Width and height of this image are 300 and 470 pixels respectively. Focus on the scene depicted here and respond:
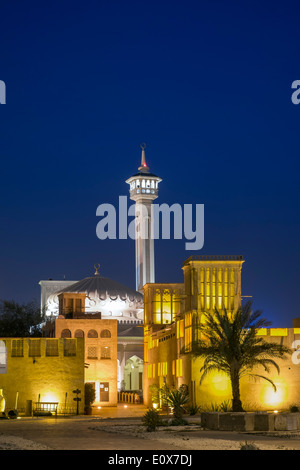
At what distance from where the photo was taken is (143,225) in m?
91.2

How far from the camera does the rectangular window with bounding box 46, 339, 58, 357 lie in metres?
39.7

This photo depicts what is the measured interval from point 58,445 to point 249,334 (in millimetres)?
17842

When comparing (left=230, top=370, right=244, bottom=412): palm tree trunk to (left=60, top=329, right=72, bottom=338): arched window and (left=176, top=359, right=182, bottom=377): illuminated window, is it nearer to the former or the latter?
(left=176, top=359, right=182, bottom=377): illuminated window

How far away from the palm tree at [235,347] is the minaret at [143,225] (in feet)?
177

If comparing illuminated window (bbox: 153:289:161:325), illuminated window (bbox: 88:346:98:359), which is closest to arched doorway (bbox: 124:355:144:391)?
illuminated window (bbox: 153:289:161:325)

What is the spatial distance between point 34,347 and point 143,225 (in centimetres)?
5210

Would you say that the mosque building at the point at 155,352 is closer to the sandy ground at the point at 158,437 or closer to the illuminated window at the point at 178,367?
the illuminated window at the point at 178,367

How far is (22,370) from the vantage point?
128 ft

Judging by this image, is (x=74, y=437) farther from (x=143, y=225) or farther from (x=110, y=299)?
(x=143, y=225)

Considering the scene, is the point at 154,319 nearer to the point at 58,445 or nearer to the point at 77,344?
the point at 77,344
